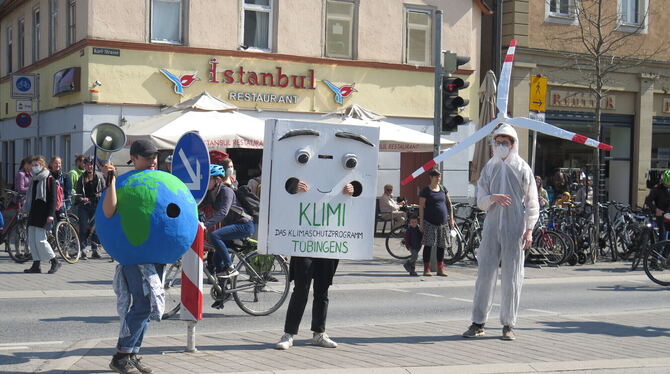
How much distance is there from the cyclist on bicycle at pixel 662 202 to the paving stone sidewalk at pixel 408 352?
9222 millimetres

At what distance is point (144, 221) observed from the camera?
22.7 ft

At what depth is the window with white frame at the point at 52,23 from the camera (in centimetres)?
2619

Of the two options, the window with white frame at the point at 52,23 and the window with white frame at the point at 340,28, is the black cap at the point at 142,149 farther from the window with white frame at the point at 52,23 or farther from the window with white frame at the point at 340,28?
the window with white frame at the point at 52,23

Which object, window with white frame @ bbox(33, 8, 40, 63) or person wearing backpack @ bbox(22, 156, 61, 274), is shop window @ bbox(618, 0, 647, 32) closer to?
window with white frame @ bbox(33, 8, 40, 63)

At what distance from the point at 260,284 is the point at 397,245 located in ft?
28.5

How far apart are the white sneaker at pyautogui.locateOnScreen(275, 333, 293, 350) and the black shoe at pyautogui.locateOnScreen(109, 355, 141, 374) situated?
1574 millimetres

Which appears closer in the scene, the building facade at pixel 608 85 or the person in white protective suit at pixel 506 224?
the person in white protective suit at pixel 506 224

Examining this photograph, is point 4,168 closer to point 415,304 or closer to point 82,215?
point 82,215

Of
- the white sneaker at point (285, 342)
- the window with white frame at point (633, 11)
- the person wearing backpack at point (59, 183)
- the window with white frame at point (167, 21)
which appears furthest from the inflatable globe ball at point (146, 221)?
the window with white frame at point (633, 11)

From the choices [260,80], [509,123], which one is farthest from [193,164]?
[260,80]

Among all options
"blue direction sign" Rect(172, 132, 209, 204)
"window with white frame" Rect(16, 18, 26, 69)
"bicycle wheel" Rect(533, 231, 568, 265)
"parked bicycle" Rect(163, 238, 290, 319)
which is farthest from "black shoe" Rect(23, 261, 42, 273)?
"window with white frame" Rect(16, 18, 26, 69)

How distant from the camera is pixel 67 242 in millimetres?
17125

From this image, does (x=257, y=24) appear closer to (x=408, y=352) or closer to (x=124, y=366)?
(x=408, y=352)

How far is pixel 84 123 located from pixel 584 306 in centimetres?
1392
